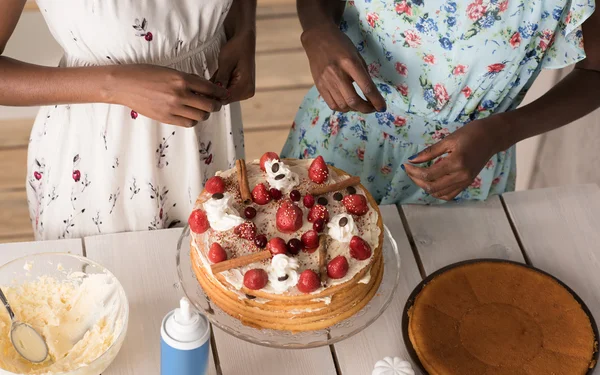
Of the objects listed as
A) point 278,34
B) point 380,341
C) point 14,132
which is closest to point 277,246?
point 380,341

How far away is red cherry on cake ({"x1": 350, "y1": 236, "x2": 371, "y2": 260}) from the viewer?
1277mm

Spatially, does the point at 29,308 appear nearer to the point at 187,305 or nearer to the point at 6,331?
the point at 6,331

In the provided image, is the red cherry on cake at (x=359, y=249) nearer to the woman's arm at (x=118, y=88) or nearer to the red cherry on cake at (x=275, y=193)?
the red cherry on cake at (x=275, y=193)

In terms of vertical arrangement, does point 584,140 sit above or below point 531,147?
above

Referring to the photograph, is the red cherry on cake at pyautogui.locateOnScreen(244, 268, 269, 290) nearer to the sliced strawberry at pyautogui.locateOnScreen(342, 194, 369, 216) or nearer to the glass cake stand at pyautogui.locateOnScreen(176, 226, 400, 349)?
the glass cake stand at pyautogui.locateOnScreen(176, 226, 400, 349)

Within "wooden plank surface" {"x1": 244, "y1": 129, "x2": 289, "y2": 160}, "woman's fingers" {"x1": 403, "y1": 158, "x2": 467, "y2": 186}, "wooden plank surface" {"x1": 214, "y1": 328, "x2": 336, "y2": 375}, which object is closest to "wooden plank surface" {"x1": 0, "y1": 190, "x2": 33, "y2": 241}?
"wooden plank surface" {"x1": 244, "y1": 129, "x2": 289, "y2": 160}

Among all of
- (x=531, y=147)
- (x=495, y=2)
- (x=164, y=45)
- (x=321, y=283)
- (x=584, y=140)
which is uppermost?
(x=495, y=2)

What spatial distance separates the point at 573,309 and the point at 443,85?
51 centimetres

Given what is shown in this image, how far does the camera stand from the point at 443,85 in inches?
62.1

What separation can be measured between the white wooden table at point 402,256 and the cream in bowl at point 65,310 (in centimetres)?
5

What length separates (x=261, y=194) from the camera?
136 centimetres

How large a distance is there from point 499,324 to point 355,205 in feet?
1.07

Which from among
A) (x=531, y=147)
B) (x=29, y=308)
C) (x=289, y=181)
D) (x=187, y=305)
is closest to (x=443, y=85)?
(x=289, y=181)

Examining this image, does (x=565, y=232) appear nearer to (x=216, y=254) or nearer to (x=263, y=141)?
(x=216, y=254)
